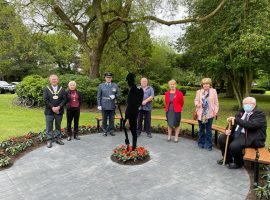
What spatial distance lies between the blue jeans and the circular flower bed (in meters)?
1.67

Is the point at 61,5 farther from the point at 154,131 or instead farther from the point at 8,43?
the point at 154,131

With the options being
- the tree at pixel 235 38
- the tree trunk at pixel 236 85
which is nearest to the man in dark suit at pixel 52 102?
the tree at pixel 235 38

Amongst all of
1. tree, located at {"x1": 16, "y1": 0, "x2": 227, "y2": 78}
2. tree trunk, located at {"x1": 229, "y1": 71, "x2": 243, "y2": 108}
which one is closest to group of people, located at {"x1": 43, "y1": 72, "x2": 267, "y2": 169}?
tree, located at {"x1": 16, "y1": 0, "x2": 227, "y2": 78}

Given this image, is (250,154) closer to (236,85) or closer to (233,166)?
(233,166)

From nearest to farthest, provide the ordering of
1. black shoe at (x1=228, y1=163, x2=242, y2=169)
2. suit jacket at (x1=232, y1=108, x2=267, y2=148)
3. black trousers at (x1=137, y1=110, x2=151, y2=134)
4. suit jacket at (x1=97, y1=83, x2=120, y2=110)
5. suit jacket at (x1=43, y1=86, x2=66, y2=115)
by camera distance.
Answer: suit jacket at (x1=232, y1=108, x2=267, y2=148) → black shoe at (x1=228, y1=163, x2=242, y2=169) → suit jacket at (x1=43, y1=86, x2=66, y2=115) → suit jacket at (x1=97, y1=83, x2=120, y2=110) → black trousers at (x1=137, y1=110, x2=151, y2=134)

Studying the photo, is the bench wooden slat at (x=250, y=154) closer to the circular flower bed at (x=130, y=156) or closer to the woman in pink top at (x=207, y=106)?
the woman in pink top at (x=207, y=106)

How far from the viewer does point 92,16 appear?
54.2ft

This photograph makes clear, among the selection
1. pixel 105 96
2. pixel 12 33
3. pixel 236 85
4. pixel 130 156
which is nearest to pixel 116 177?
pixel 130 156

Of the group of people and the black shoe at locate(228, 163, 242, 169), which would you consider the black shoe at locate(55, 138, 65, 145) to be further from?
the black shoe at locate(228, 163, 242, 169)

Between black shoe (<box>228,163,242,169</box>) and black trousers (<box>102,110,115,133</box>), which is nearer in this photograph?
black shoe (<box>228,163,242,169</box>)

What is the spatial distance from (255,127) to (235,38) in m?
7.76

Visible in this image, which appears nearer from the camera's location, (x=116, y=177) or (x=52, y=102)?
(x=116, y=177)

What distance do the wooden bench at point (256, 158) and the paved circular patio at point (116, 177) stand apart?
1.03ft

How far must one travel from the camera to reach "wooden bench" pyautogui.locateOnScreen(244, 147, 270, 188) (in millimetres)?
4781
